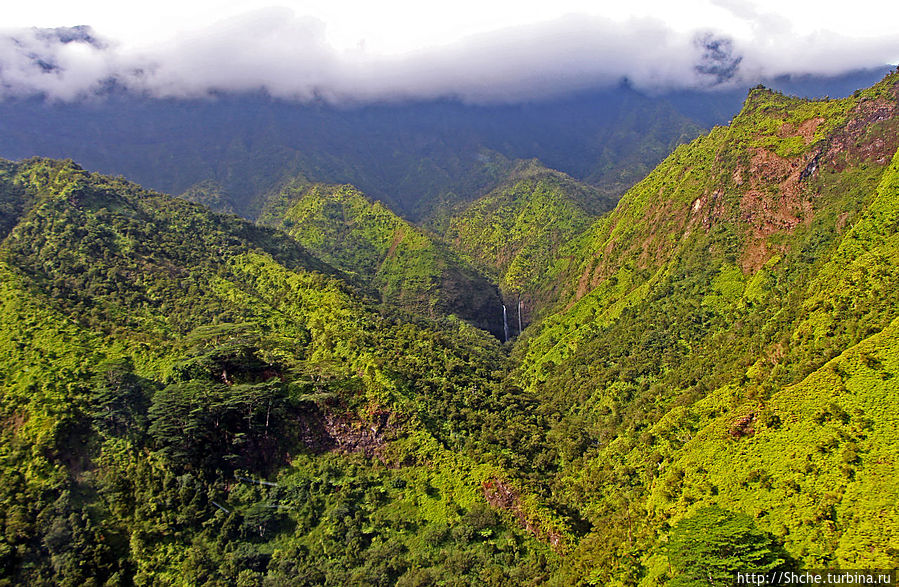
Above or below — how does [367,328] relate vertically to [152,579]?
above

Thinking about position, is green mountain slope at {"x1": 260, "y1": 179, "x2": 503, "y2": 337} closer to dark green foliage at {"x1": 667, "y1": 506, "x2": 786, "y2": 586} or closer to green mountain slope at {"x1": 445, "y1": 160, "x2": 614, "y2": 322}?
green mountain slope at {"x1": 445, "y1": 160, "x2": 614, "y2": 322}

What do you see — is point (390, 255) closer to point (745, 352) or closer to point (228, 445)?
point (228, 445)

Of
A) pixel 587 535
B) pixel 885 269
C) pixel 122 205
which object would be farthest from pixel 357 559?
pixel 122 205

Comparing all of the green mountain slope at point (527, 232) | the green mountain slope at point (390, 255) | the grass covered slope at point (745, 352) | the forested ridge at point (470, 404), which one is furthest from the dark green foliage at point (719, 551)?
the green mountain slope at point (390, 255)

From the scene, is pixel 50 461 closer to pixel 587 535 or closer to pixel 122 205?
pixel 587 535

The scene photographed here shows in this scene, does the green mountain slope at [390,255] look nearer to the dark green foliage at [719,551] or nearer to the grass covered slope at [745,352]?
the grass covered slope at [745,352]
